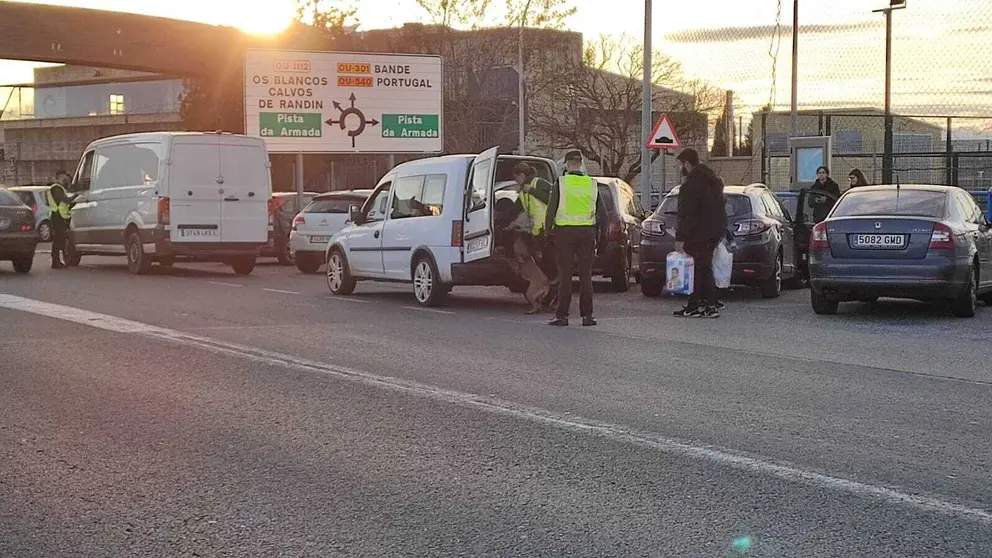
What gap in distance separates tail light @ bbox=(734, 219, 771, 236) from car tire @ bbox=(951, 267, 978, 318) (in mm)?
2856

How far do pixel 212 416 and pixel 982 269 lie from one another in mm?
9838

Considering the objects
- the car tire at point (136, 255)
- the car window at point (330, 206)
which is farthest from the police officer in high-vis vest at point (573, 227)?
the car tire at point (136, 255)

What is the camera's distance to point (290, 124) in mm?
30531

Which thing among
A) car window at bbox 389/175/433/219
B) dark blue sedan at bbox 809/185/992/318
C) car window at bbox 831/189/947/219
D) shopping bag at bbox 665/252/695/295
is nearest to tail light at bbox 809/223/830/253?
dark blue sedan at bbox 809/185/992/318

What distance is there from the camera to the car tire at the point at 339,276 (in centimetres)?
1658

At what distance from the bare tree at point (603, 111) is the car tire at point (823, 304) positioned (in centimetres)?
3457

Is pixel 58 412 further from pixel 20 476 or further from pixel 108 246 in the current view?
pixel 108 246

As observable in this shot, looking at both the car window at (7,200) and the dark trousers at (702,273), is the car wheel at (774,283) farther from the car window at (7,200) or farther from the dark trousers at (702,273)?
the car window at (7,200)

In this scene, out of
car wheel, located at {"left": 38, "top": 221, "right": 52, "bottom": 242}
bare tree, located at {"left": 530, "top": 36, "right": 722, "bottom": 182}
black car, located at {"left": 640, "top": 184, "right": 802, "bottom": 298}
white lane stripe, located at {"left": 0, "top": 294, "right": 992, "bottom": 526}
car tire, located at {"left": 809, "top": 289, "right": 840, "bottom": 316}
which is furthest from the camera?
bare tree, located at {"left": 530, "top": 36, "right": 722, "bottom": 182}

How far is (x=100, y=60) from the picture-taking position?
35438 mm

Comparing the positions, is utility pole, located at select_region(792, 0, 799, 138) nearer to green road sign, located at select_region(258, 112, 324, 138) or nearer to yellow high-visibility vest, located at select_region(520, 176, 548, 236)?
green road sign, located at select_region(258, 112, 324, 138)

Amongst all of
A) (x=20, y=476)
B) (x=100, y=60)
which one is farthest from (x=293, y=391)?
(x=100, y=60)

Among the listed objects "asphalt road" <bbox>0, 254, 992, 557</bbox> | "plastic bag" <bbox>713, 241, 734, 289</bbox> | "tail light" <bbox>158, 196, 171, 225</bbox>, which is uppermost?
"tail light" <bbox>158, 196, 171, 225</bbox>

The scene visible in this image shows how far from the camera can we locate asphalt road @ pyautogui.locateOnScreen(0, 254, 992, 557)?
4770 mm
